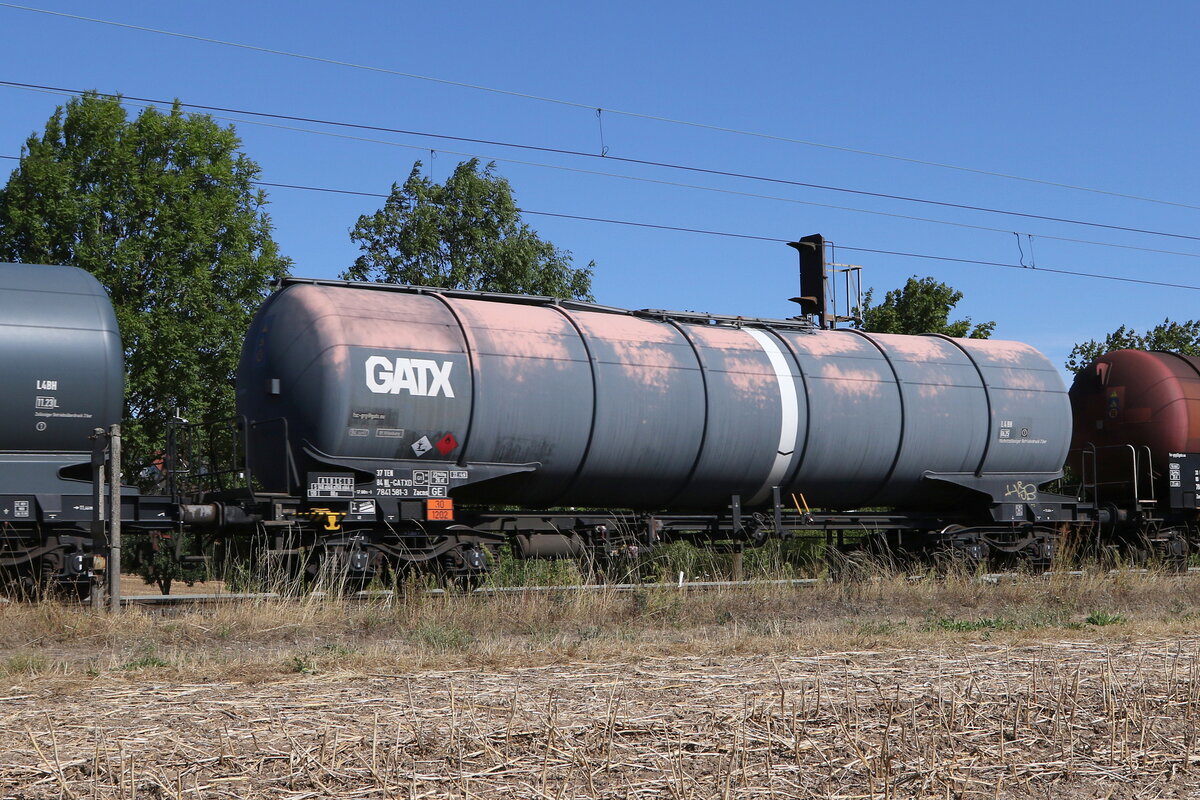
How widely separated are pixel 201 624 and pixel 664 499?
694 centimetres

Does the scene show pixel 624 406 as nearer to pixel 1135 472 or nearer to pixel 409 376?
pixel 409 376

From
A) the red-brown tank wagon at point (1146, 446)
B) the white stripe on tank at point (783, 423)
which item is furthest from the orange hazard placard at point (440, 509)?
the red-brown tank wagon at point (1146, 446)

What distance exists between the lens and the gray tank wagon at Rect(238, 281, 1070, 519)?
44.9ft

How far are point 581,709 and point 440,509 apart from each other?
795 centimetres

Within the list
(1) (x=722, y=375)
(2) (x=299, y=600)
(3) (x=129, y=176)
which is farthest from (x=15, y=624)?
(3) (x=129, y=176)

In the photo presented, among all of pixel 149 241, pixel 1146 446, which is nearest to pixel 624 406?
pixel 1146 446

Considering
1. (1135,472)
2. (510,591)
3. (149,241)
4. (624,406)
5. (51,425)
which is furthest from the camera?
(149,241)

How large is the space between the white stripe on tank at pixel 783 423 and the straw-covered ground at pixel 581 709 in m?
5.25

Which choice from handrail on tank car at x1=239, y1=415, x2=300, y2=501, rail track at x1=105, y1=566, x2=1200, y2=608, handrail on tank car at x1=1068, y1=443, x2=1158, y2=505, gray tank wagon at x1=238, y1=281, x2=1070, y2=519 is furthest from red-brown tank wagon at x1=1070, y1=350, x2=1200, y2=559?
handrail on tank car at x1=239, y1=415, x2=300, y2=501

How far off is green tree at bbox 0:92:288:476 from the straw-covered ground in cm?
1742

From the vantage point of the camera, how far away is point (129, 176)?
29.3 meters

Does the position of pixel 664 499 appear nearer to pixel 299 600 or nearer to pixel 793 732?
pixel 299 600

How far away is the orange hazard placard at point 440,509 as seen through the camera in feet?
45.8

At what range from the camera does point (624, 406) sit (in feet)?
49.2
